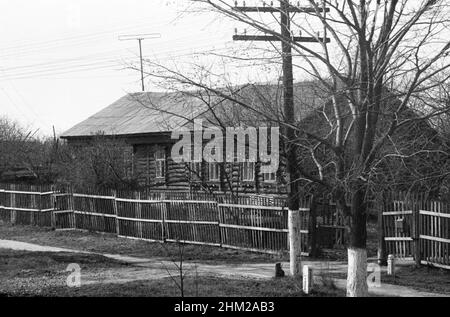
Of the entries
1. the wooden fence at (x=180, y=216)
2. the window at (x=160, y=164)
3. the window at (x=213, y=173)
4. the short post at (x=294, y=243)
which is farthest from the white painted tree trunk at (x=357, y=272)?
the window at (x=160, y=164)

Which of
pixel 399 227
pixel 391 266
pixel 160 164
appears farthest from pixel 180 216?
pixel 160 164

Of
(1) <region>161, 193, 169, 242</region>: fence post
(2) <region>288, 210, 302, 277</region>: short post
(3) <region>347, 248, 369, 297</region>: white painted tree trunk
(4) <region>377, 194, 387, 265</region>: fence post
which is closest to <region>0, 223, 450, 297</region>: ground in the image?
(2) <region>288, 210, 302, 277</region>: short post

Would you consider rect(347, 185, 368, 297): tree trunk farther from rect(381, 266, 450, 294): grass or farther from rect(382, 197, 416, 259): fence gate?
rect(382, 197, 416, 259): fence gate

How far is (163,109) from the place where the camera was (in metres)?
14.1

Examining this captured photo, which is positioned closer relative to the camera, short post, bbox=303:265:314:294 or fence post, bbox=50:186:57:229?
short post, bbox=303:265:314:294

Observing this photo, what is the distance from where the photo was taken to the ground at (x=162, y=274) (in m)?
11.3

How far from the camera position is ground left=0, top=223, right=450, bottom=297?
11.3m

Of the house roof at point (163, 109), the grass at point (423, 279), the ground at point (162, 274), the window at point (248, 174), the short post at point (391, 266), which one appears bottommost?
the grass at point (423, 279)

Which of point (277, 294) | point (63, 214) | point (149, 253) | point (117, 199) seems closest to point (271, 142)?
point (277, 294)

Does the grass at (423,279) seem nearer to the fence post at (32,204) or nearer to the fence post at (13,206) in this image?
the fence post at (32,204)

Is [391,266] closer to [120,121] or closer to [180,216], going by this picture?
[180,216]

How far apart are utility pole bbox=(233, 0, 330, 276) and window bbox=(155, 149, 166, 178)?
19.5 meters

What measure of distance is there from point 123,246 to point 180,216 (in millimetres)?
1754

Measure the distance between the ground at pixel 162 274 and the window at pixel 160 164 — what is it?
12.1 m
